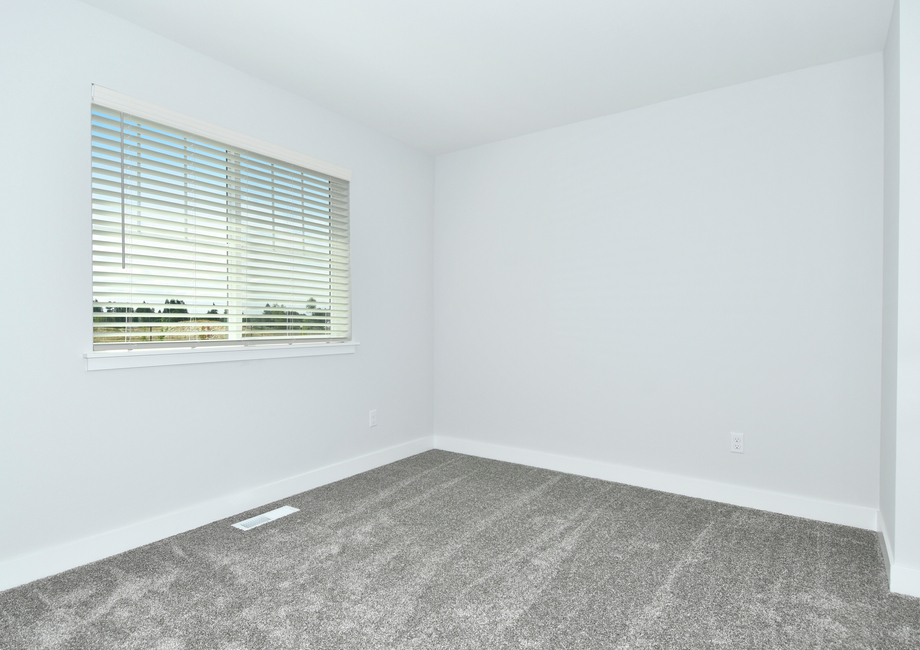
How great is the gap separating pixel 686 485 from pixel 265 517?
2.36 m

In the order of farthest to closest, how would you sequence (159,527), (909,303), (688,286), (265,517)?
(688,286), (265,517), (159,527), (909,303)

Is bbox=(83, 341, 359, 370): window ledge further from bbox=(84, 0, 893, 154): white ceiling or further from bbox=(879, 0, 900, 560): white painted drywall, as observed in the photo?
bbox=(879, 0, 900, 560): white painted drywall

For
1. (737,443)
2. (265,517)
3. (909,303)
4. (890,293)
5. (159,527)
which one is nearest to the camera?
(909,303)

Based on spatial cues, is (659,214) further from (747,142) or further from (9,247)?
(9,247)

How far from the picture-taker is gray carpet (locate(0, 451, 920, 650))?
170cm

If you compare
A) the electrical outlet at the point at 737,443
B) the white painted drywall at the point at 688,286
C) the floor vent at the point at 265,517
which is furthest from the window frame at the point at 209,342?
the electrical outlet at the point at 737,443

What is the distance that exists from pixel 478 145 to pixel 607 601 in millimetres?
3156

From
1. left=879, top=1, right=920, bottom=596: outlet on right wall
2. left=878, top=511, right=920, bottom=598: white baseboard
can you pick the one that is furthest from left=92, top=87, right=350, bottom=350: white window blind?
left=878, top=511, right=920, bottom=598: white baseboard

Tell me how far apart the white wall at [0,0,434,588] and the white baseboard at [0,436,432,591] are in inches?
1.5

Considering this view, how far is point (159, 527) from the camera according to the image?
2.45m

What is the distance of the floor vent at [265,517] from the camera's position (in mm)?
2616

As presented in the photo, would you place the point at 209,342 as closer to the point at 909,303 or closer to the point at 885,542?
the point at 909,303

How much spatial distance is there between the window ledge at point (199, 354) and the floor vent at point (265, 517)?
82cm

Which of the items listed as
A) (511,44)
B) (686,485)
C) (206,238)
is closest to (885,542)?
(686,485)
